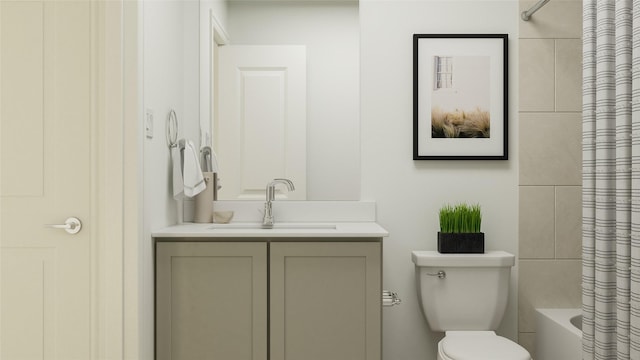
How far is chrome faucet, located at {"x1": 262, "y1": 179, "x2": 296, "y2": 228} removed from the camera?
2.22 meters

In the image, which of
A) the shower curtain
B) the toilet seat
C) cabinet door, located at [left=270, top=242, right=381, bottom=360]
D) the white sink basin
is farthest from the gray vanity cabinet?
the shower curtain

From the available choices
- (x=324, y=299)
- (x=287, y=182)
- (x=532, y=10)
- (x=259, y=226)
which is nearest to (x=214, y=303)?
(x=324, y=299)

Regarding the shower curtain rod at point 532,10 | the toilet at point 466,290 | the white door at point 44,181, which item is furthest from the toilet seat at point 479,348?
the shower curtain rod at point 532,10

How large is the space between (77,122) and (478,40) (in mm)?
1805

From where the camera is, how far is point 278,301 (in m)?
1.81

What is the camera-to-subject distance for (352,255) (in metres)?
1.81

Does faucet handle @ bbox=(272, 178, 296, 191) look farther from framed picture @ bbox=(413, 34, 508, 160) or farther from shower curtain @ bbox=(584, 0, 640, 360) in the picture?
shower curtain @ bbox=(584, 0, 640, 360)

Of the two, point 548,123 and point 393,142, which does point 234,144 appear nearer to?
point 393,142

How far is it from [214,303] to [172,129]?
2.55 ft

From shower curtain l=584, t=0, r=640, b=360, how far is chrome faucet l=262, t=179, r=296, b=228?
1.28 metres

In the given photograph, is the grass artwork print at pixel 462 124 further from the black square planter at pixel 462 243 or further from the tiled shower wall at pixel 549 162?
the black square planter at pixel 462 243

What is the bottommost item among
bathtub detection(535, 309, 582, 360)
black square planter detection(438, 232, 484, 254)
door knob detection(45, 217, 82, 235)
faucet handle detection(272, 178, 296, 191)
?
bathtub detection(535, 309, 582, 360)

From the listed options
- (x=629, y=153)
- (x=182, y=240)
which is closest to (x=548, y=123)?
(x=629, y=153)

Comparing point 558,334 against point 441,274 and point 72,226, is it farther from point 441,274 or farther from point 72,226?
point 72,226
